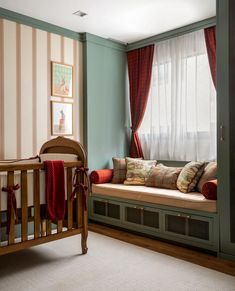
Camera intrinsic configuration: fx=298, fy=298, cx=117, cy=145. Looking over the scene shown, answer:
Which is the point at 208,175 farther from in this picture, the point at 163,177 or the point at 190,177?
the point at 163,177

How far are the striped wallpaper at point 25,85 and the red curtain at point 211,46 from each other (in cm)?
169

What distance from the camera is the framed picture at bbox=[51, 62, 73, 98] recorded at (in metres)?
3.60

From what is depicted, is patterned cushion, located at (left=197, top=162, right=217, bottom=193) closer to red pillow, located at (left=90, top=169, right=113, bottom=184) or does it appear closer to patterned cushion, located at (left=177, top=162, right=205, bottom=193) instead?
patterned cushion, located at (left=177, top=162, right=205, bottom=193)

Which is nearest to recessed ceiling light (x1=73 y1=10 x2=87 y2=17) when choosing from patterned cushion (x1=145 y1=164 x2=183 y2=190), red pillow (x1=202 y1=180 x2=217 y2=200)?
patterned cushion (x1=145 y1=164 x2=183 y2=190)

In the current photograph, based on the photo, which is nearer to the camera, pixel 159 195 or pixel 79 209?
pixel 79 209

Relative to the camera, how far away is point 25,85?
3354mm

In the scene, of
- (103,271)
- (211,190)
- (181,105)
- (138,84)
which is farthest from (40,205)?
(138,84)

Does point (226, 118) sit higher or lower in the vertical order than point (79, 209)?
higher

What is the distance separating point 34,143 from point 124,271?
182 centimetres

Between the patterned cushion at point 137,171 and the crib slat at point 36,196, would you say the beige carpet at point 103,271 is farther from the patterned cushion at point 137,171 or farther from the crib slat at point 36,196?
the patterned cushion at point 137,171

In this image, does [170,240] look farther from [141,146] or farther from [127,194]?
[141,146]

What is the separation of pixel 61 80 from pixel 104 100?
69 centimetres

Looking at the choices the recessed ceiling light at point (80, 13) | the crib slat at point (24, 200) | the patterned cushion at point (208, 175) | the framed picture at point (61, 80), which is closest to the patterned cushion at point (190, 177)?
the patterned cushion at point (208, 175)

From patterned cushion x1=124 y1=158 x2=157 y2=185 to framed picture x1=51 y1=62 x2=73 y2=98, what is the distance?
1176 mm
